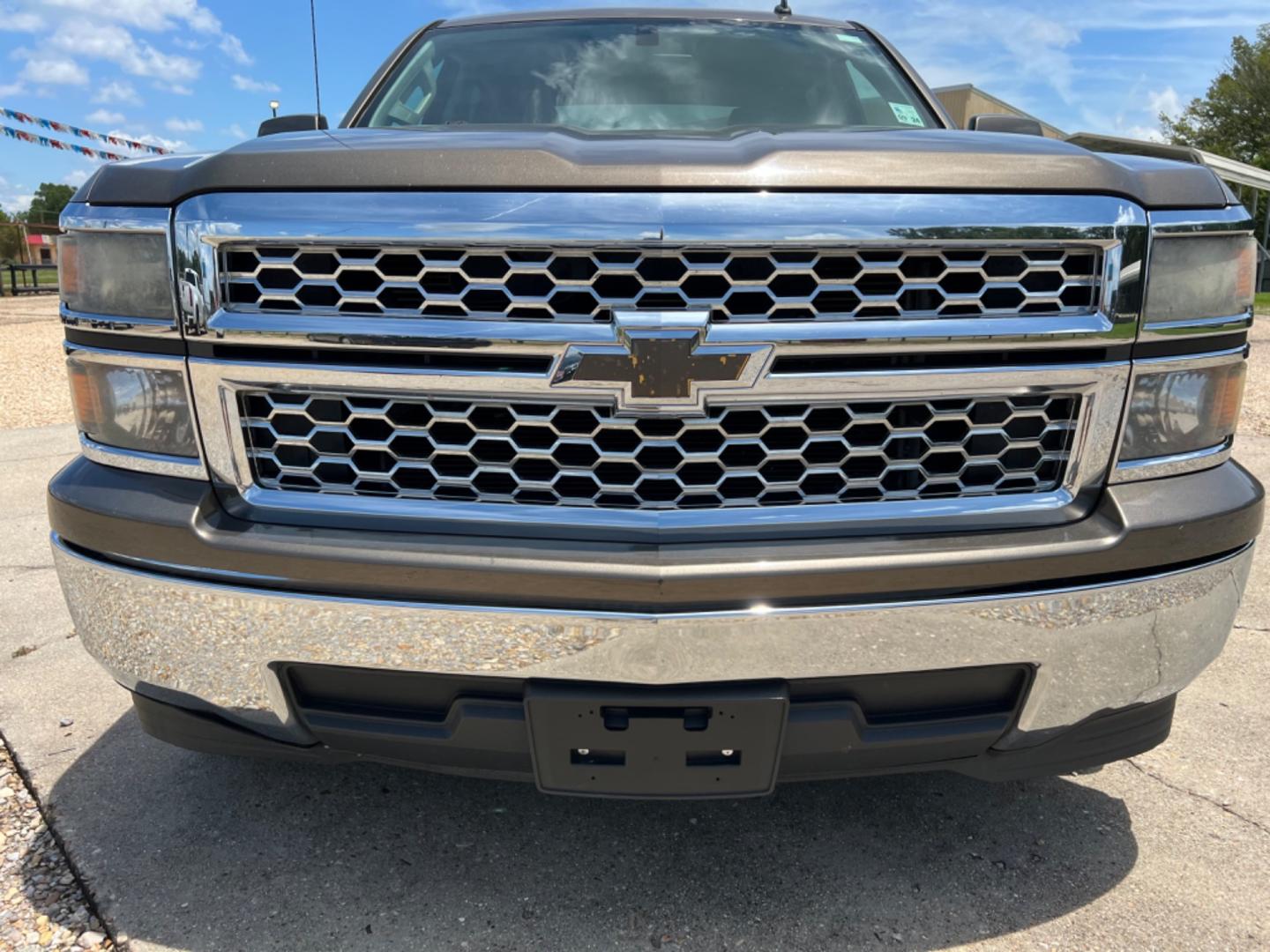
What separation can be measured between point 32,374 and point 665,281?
10982 millimetres

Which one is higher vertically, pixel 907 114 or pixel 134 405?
pixel 907 114

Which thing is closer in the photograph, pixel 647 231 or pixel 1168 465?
pixel 647 231

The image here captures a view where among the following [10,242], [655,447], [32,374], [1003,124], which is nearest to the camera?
[655,447]

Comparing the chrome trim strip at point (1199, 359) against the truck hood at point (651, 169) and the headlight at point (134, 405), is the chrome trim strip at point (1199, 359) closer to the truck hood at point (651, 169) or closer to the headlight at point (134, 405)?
the truck hood at point (651, 169)

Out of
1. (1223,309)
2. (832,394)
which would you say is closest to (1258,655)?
(1223,309)

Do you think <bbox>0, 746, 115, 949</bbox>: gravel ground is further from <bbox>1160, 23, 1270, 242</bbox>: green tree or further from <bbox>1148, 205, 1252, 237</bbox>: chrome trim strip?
<bbox>1160, 23, 1270, 242</bbox>: green tree

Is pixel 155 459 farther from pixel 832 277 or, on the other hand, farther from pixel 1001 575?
pixel 1001 575

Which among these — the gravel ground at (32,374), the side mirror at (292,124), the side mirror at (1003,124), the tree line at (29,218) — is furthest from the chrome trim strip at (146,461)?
the tree line at (29,218)

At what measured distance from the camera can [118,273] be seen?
1680mm

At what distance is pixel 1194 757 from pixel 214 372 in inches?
101

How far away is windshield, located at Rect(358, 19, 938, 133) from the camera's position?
9.27ft

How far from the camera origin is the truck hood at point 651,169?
155 centimetres

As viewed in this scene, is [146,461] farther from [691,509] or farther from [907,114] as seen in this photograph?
[907,114]

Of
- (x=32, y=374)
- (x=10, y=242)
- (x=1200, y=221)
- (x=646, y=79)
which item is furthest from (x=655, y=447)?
(x=10, y=242)
